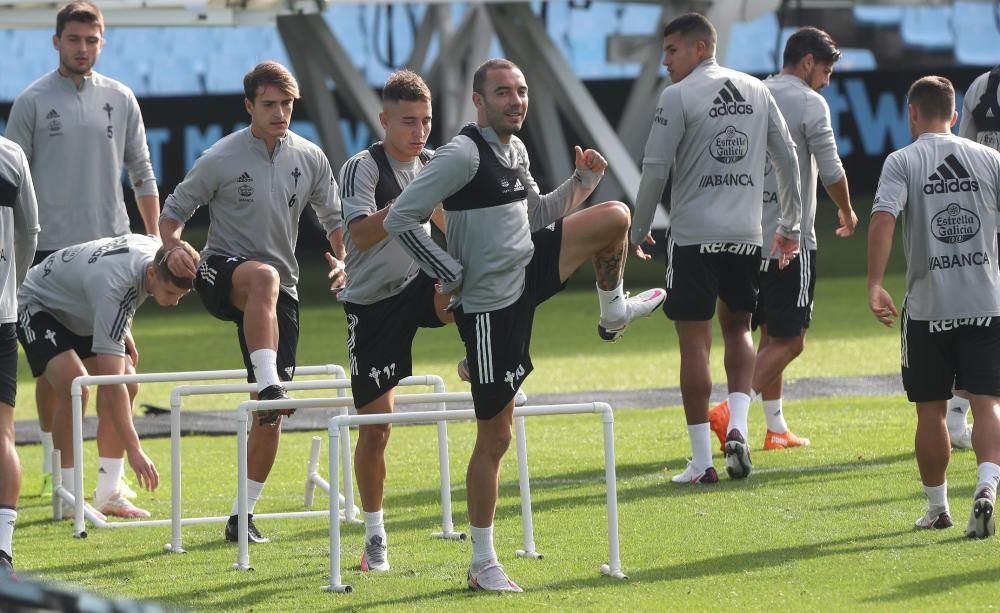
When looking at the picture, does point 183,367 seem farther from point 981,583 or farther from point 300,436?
point 981,583

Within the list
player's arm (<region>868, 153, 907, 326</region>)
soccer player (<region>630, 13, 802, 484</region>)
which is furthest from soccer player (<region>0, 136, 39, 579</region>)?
player's arm (<region>868, 153, 907, 326</region>)

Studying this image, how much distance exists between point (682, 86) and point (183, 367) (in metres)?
7.97

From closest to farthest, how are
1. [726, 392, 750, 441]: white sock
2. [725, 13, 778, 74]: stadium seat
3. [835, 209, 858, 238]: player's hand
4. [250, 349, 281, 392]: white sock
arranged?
1. [250, 349, 281, 392]: white sock
2. [726, 392, 750, 441]: white sock
3. [835, 209, 858, 238]: player's hand
4. [725, 13, 778, 74]: stadium seat

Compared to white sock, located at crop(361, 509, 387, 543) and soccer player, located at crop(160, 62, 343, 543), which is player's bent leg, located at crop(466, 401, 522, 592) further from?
soccer player, located at crop(160, 62, 343, 543)

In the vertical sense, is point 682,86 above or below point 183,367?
above

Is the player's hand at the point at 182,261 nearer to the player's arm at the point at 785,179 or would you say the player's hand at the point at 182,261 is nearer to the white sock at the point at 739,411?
the white sock at the point at 739,411

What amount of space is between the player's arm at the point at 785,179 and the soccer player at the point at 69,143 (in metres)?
3.42

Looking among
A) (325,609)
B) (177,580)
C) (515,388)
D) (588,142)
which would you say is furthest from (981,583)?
(588,142)

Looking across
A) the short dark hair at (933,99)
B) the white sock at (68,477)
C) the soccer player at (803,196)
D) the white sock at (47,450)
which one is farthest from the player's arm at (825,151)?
the white sock at (47,450)

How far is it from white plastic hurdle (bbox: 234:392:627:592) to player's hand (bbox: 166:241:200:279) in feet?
2.65

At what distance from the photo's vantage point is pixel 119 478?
831cm

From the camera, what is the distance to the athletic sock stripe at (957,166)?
660 cm

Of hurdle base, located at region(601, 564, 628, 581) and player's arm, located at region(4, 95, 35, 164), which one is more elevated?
player's arm, located at region(4, 95, 35, 164)

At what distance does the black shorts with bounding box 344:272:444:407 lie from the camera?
6.68 meters
